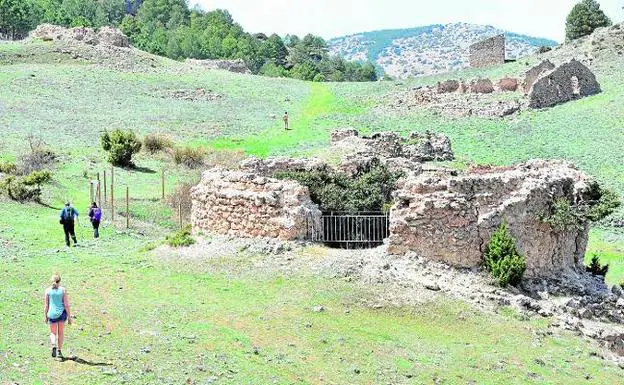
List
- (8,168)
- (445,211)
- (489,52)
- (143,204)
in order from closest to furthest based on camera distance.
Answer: (445,211)
(143,204)
(8,168)
(489,52)

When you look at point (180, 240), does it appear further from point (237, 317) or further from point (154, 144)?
point (154, 144)

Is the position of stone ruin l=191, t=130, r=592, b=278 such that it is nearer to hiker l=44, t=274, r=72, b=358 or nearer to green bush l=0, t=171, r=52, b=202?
hiker l=44, t=274, r=72, b=358

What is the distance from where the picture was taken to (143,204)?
3491 centimetres

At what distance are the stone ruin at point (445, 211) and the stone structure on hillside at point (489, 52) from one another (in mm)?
54680

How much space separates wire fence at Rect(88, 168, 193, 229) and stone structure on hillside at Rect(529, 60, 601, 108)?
92.1 ft

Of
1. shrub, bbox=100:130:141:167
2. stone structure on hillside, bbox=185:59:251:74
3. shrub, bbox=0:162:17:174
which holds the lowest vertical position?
shrub, bbox=0:162:17:174

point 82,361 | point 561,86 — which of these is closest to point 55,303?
point 82,361

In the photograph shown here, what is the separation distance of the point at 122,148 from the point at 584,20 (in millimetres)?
62216

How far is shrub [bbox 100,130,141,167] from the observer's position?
1665 inches

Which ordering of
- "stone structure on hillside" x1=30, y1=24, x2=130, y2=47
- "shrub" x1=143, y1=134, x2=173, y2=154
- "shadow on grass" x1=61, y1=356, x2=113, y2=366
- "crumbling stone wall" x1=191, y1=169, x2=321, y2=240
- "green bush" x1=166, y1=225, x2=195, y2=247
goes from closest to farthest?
1. "shadow on grass" x1=61, y1=356, x2=113, y2=366
2. "crumbling stone wall" x1=191, y1=169, x2=321, y2=240
3. "green bush" x1=166, y1=225, x2=195, y2=247
4. "shrub" x1=143, y1=134, x2=173, y2=154
5. "stone structure on hillside" x1=30, y1=24, x2=130, y2=47

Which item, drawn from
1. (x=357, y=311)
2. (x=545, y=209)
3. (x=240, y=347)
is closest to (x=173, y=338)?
(x=240, y=347)

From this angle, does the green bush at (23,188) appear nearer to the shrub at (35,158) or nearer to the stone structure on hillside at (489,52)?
the shrub at (35,158)

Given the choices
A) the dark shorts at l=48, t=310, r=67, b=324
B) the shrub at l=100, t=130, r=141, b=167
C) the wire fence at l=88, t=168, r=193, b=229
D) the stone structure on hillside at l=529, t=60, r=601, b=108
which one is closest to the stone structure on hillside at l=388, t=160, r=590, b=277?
the dark shorts at l=48, t=310, r=67, b=324

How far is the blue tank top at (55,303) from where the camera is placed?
14.5m
